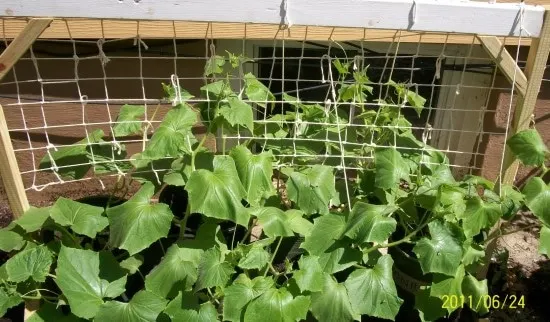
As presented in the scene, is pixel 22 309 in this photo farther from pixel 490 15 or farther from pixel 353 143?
pixel 490 15

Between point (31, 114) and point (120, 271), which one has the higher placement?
point (31, 114)

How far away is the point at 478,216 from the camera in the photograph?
1.85 m

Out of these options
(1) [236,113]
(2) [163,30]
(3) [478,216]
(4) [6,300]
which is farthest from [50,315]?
(3) [478,216]

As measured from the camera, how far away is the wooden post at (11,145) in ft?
5.75

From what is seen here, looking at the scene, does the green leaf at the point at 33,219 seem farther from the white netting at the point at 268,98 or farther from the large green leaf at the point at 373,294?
the large green leaf at the point at 373,294

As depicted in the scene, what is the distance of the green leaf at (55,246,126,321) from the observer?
5.90 ft

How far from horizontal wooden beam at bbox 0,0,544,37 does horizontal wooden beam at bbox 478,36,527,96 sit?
0.16 ft

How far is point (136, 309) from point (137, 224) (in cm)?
28

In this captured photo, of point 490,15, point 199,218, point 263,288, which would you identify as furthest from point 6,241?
point 490,15

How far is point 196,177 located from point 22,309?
3.95ft

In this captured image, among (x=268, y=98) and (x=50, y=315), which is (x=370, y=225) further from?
(x=50, y=315)

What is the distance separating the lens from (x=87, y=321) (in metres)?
1.92

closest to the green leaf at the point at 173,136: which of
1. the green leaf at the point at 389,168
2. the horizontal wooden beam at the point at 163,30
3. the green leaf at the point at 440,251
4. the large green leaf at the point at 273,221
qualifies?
the large green leaf at the point at 273,221

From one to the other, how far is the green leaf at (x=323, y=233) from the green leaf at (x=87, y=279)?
0.67m
